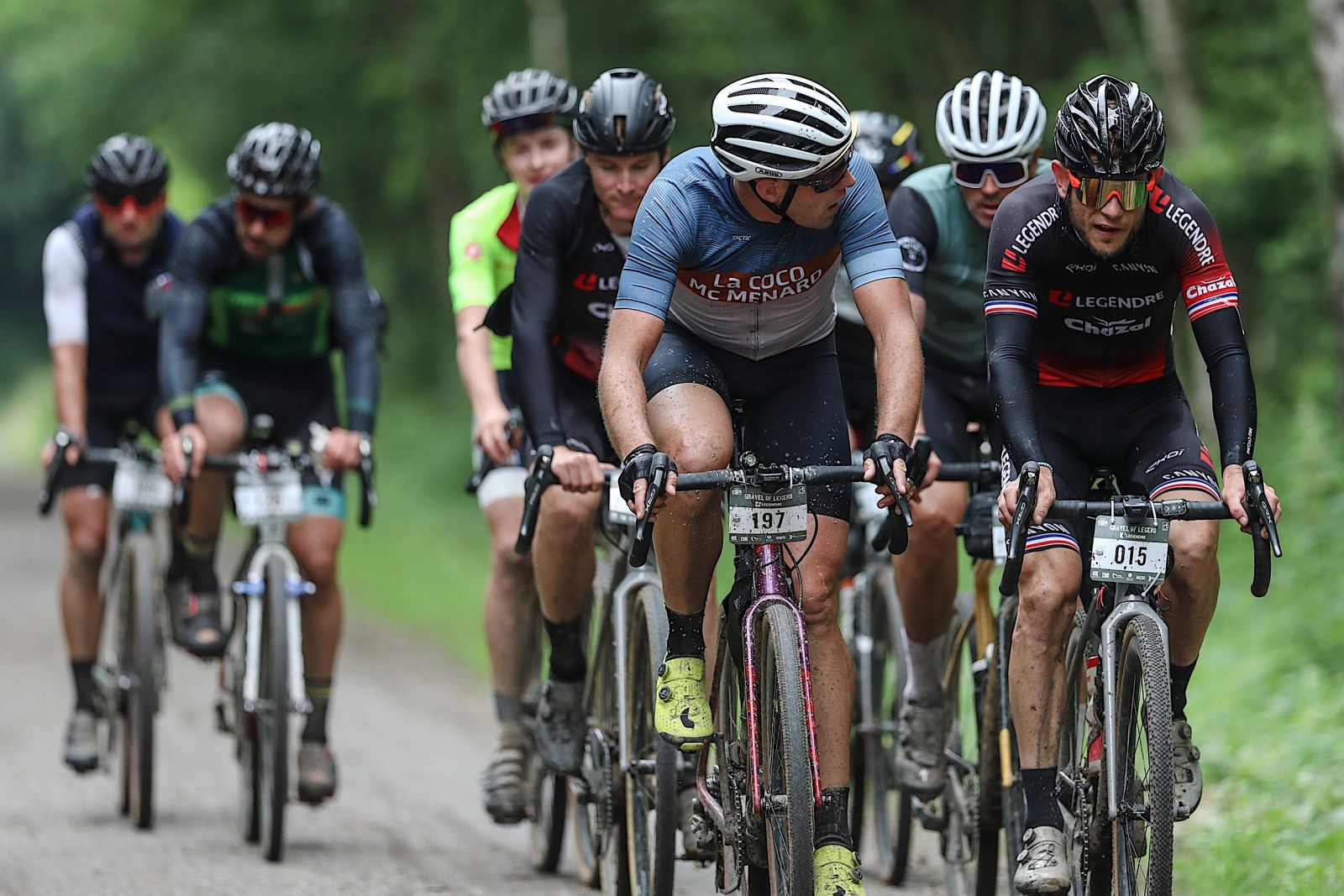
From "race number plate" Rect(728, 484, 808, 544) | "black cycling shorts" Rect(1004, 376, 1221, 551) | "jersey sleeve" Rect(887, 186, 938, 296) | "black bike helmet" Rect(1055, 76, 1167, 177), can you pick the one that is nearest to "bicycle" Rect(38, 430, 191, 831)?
"jersey sleeve" Rect(887, 186, 938, 296)

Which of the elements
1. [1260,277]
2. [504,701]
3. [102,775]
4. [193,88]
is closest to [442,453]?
[193,88]


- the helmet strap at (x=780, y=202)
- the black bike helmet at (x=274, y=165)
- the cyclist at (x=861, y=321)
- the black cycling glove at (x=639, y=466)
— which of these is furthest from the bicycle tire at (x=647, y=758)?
the black bike helmet at (x=274, y=165)

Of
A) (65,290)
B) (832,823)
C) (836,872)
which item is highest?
(65,290)

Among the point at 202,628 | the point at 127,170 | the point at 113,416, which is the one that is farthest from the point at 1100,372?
the point at 113,416

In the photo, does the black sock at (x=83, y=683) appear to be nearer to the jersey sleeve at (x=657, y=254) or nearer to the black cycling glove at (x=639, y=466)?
the jersey sleeve at (x=657, y=254)

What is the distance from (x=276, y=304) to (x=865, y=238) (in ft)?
11.5

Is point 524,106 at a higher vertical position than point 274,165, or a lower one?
higher

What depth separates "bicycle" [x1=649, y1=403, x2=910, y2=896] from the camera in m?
4.96

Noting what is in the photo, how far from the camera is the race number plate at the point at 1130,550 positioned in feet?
16.7

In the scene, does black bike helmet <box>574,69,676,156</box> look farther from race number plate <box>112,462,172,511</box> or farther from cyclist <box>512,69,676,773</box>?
race number plate <box>112,462,172,511</box>

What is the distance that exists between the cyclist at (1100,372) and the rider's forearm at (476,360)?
7.68 ft

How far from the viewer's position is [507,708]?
740cm

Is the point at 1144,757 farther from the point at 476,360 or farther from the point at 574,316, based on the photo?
the point at 476,360

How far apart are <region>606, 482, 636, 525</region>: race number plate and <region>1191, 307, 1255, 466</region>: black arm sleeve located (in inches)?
76.9
